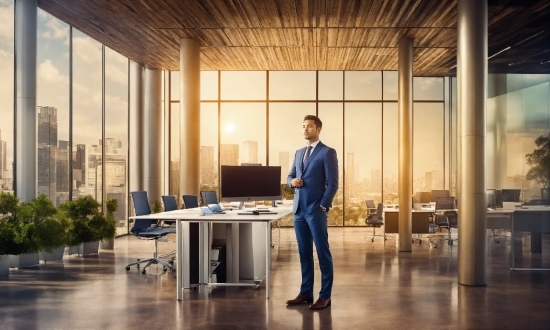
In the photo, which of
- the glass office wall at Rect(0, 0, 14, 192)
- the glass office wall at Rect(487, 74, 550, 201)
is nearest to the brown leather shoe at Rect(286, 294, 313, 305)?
the glass office wall at Rect(0, 0, 14, 192)

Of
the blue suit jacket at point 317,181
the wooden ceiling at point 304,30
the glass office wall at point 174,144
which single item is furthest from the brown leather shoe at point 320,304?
the glass office wall at point 174,144

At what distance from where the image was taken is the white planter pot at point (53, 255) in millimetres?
10219

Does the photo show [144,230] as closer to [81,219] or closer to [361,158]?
[81,219]

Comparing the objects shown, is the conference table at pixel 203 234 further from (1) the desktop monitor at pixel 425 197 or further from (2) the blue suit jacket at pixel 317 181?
(1) the desktop monitor at pixel 425 197

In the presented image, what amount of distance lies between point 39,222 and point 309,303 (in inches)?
175

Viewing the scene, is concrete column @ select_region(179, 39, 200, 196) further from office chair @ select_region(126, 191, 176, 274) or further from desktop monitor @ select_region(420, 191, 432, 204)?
desktop monitor @ select_region(420, 191, 432, 204)

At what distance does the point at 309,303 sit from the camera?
672 centimetres

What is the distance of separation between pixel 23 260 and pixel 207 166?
8532 millimetres

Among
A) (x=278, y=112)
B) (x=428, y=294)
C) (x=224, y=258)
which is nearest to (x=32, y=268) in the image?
(x=224, y=258)

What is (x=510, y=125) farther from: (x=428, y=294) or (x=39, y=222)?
(x=39, y=222)

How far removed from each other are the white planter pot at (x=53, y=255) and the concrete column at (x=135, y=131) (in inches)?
225

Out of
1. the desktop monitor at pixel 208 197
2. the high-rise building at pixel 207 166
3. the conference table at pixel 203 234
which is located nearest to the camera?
the conference table at pixel 203 234

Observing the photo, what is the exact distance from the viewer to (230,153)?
17922 millimetres

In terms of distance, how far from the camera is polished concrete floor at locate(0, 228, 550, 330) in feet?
19.2
